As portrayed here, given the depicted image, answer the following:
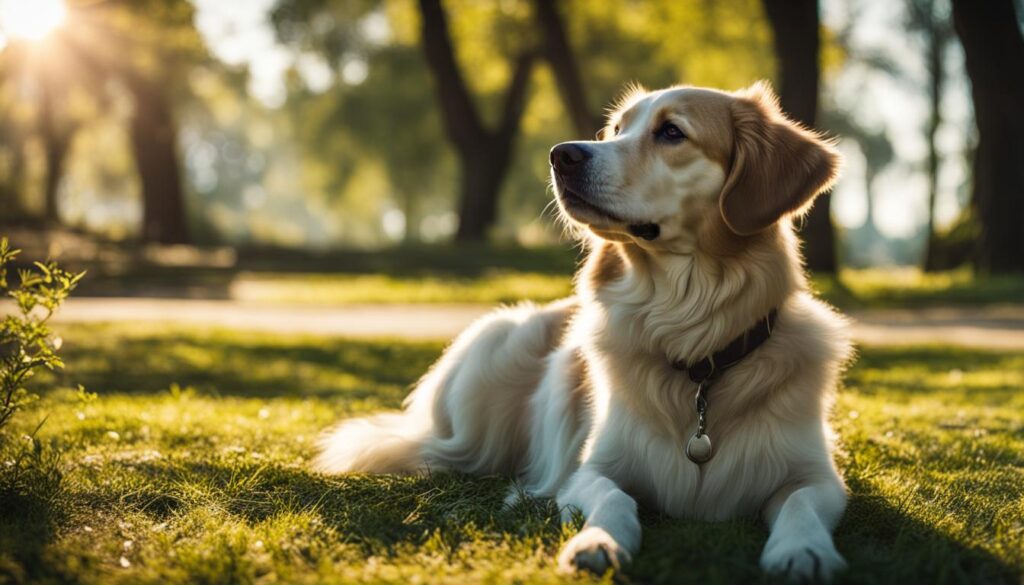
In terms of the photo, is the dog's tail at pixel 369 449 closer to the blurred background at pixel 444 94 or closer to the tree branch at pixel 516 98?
the blurred background at pixel 444 94

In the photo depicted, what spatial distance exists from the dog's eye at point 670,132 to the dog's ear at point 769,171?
9.5 inches

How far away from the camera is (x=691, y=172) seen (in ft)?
12.9

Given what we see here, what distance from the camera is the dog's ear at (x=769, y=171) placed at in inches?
146

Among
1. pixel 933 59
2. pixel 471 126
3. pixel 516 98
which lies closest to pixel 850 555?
pixel 471 126

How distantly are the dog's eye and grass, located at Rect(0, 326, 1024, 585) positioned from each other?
5.40 ft

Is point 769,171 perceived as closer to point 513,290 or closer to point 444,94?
point 513,290

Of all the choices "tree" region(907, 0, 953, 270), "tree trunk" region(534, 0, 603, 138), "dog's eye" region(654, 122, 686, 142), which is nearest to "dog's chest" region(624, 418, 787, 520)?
"dog's eye" region(654, 122, 686, 142)

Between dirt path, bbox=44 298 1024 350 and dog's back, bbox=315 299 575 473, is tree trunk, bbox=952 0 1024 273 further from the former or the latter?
dog's back, bbox=315 299 575 473

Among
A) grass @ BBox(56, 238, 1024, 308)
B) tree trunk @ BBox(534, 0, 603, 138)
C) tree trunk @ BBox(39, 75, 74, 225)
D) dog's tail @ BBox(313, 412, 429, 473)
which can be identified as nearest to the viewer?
dog's tail @ BBox(313, 412, 429, 473)

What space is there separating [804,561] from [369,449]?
8.18 ft

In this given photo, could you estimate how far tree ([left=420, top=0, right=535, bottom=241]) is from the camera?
22844 mm

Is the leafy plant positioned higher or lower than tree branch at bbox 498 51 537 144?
lower

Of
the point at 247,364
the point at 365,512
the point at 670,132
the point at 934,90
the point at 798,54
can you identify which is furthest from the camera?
the point at 934,90

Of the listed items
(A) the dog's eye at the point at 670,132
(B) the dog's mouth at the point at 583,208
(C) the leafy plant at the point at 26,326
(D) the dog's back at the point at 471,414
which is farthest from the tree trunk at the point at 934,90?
(C) the leafy plant at the point at 26,326
